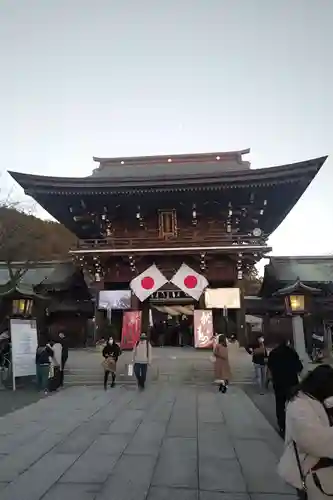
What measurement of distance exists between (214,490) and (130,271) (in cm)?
1495

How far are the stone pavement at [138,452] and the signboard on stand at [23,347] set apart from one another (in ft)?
8.09

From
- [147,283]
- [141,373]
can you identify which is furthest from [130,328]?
[141,373]

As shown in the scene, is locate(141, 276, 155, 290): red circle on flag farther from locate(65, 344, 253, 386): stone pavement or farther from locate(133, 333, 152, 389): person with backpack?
locate(133, 333, 152, 389): person with backpack

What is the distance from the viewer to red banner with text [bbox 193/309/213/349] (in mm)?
17016

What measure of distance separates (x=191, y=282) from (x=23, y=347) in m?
8.12

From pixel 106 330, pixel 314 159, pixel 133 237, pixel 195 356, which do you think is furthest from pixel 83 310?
pixel 314 159

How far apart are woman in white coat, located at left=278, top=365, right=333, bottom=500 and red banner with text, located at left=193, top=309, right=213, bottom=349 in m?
14.7

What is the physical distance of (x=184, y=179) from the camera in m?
17.9

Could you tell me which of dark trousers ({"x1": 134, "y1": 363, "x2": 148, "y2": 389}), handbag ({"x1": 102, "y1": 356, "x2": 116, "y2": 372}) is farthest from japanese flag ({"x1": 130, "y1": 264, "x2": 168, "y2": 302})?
dark trousers ({"x1": 134, "y1": 363, "x2": 148, "y2": 389})

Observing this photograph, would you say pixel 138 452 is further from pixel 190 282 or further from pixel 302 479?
pixel 190 282

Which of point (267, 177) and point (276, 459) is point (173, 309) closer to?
point (267, 177)

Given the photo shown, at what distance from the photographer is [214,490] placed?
13.8 ft

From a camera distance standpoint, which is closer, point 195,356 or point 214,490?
point 214,490

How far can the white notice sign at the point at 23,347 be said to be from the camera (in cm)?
1165
